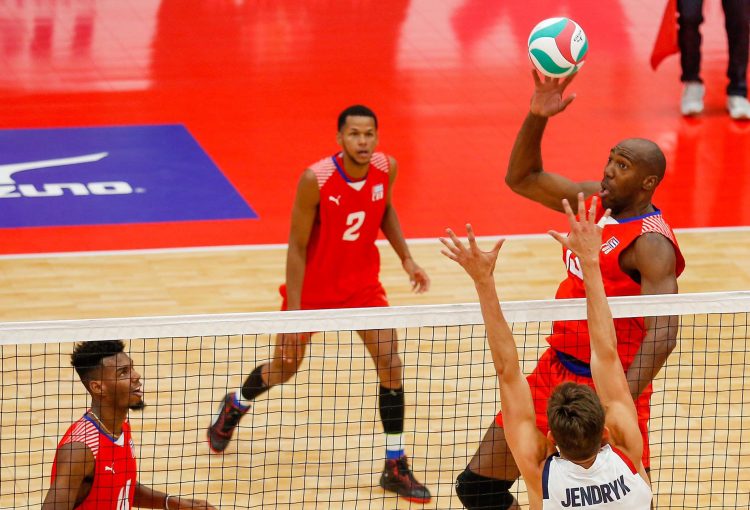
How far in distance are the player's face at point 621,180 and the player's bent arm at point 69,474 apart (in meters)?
2.88

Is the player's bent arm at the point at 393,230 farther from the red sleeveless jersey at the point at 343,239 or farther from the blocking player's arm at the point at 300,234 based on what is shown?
the blocking player's arm at the point at 300,234

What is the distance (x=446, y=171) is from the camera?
1429 centimetres

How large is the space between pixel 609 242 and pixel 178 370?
4101mm

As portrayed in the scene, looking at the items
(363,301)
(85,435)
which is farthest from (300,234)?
Result: (85,435)

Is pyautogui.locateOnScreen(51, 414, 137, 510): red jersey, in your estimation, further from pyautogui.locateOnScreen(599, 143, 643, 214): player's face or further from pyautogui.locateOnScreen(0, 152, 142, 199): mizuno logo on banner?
pyautogui.locateOnScreen(0, 152, 142, 199): mizuno logo on banner

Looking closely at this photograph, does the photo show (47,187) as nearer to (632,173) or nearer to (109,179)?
(109,179)

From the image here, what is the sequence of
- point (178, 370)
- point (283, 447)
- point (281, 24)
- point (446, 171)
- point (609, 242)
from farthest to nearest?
point (281, 24) → point (446, 171) → point (178, 370) → point (283, 447) → point (609, 242)

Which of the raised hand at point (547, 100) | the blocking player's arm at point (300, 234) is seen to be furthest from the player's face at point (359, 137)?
the raised hand at point (547, 100)

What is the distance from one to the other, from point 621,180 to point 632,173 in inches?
2.7

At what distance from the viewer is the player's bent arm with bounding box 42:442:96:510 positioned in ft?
20.1

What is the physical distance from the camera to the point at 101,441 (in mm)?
6414

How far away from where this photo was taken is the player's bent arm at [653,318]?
6660mm

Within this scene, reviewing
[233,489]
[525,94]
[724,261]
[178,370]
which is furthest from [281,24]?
[233,489]

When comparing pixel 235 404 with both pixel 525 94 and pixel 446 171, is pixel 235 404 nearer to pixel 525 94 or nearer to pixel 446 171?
pixel 446 171
